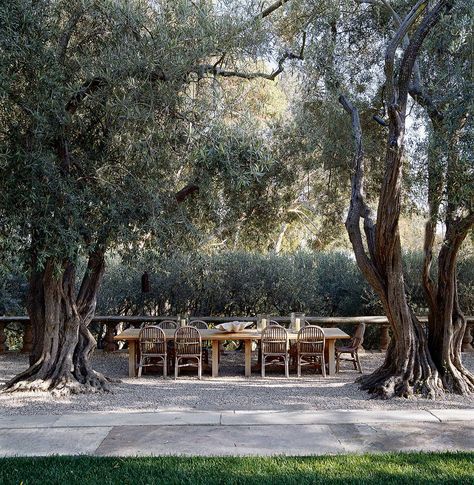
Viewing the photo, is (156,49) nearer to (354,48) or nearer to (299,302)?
(354,48)

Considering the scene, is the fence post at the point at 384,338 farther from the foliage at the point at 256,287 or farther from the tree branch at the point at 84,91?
the tree branch at the point at 84,91

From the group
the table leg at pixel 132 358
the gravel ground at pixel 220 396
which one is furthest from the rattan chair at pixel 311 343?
the table leg at pixel 132 358

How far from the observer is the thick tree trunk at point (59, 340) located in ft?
30.8

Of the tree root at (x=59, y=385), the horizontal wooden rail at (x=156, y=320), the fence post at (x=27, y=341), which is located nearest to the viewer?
the tree root at (x=59, y=385)

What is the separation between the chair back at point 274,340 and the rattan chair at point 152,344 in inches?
74.3

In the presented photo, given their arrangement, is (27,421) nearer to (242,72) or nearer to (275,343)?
(275,343)

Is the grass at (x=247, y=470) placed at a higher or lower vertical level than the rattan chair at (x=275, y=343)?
lower

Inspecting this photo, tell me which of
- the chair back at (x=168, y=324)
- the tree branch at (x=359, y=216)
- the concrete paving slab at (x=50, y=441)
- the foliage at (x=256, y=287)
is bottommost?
the concrete paving slab at (x=50, y=441)

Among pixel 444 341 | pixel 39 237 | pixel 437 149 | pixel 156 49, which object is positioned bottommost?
pixel 444 341

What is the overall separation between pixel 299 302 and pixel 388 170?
723 centimetres

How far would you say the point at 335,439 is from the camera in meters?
6.60

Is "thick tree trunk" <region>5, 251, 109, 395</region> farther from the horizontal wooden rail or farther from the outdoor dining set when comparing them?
the horizontal wooden rail

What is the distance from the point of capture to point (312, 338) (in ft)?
37.8

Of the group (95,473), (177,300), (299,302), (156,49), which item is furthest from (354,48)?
(95,473)
